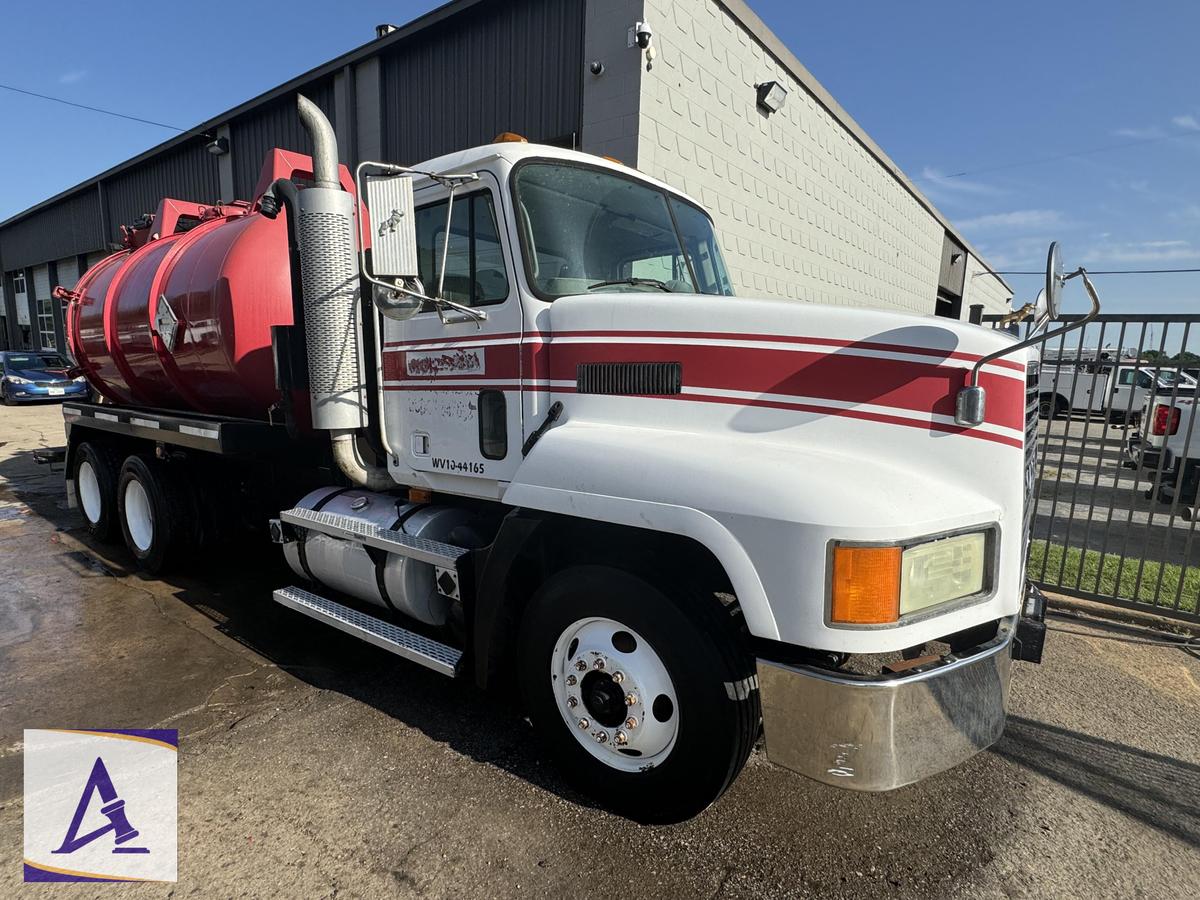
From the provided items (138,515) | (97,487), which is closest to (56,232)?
(97,487)

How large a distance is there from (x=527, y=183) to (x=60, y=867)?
3158mm

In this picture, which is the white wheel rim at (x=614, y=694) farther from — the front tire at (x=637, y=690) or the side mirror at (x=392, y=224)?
the side mirror at (x=392, y=224)

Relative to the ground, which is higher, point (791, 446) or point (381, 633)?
point (791, 446)

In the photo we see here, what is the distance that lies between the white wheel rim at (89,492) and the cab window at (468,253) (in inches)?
→ 197

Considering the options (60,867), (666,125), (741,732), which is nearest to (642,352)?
(741,732)

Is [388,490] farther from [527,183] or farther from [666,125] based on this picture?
[666,125]

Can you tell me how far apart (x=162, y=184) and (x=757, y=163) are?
1656 cm

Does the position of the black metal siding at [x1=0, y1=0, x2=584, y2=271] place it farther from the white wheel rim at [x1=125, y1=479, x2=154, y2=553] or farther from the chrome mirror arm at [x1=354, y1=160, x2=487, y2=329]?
the white wheel rim at [x1=125, y1=479, x2=154, y2=553]

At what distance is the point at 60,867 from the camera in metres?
2.39

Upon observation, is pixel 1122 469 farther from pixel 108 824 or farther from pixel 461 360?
pixel 108 824

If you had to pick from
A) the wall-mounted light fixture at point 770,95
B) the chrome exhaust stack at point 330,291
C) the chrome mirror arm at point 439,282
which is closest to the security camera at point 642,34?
the wall-mounted light fixture at point 770,95

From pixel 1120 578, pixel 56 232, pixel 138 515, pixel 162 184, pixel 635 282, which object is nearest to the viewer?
pixel 635 282

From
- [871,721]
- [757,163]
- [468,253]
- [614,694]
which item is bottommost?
[614,694]

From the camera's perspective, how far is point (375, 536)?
11.7 feet
